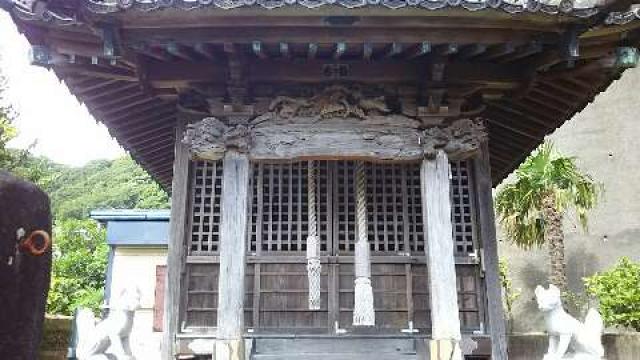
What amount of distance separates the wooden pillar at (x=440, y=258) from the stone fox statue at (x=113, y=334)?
3512 mm

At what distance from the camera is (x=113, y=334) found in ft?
22.1

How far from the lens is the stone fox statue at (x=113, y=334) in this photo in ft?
22.1

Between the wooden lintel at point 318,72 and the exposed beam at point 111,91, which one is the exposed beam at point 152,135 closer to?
the exposed beam at point 111,91

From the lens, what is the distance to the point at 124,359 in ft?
22.0

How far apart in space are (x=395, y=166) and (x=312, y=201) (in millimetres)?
1289

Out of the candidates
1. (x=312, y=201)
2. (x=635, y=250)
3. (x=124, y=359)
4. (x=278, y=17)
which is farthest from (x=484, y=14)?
(x=635, y=250)

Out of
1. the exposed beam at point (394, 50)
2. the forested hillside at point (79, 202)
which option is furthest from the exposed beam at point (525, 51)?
the forested hillside at point (79, 202)

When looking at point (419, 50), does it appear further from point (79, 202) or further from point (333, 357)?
point (79, 202)

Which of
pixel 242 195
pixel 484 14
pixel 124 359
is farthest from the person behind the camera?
pixel 242 195

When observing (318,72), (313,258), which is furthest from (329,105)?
(313,258)

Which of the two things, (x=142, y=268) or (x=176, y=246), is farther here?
(x=142, y=268)

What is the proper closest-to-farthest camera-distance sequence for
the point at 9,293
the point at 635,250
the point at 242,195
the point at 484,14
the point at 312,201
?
1. the point at 9,293
2. the point at 484,14
3. the point at 242,195
4. the point at 312,201
5. the point at 635,250

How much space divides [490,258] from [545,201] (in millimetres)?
13849

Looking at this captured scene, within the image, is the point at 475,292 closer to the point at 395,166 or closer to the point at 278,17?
the point at 395,166
